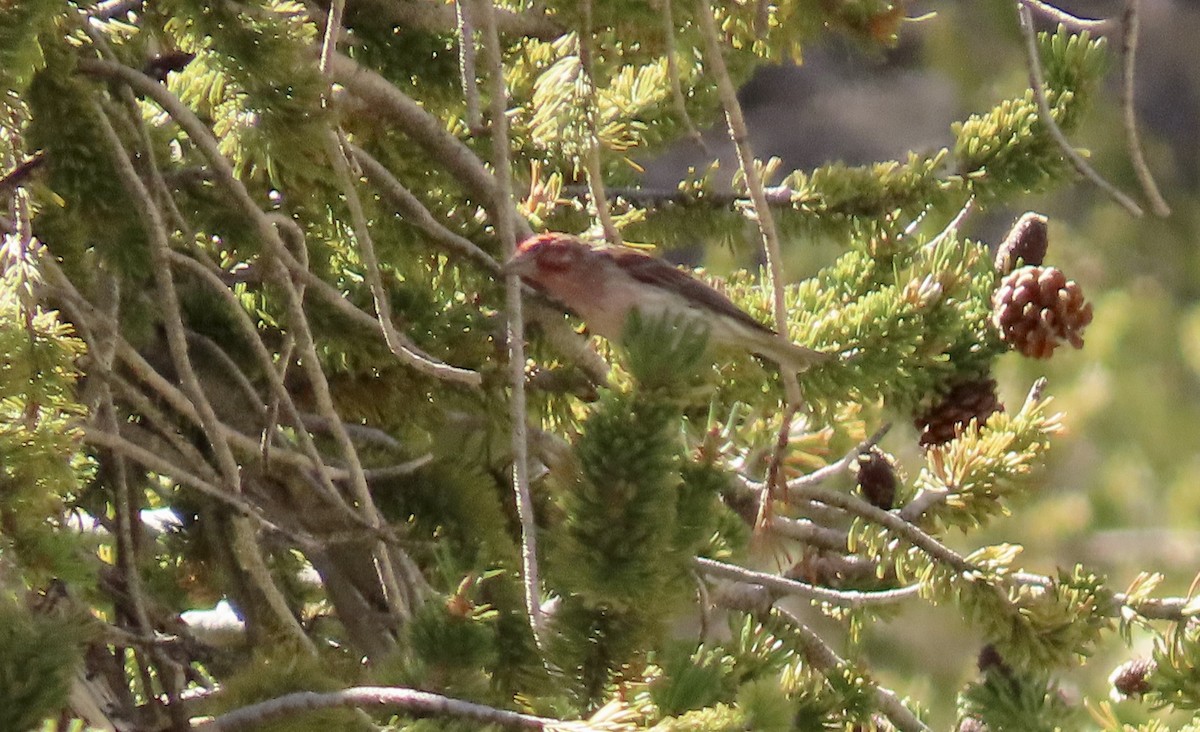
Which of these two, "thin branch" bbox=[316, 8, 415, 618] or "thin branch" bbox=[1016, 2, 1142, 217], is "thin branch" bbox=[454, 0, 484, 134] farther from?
"thin branch" bbox=[1016, 2, 1142, 217]

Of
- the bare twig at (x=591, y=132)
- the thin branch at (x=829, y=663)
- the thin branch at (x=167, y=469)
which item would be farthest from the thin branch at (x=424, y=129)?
the thin branch at (x=829, y=663)

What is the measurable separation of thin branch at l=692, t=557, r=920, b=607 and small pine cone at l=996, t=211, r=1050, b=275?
20.2 inches

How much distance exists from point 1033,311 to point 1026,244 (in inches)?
6.1

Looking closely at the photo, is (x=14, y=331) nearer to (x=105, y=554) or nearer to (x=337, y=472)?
(x=337, y=472)

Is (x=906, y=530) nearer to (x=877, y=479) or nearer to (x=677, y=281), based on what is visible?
(x=877, y=479)

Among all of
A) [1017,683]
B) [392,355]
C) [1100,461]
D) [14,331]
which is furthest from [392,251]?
[1100,461]

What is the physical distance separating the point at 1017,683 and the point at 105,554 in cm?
119

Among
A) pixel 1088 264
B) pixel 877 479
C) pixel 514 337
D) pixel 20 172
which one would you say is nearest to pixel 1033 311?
pixel 877 479

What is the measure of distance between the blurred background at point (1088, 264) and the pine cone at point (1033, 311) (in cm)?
219

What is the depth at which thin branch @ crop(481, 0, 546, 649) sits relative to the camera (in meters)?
A: 0.94

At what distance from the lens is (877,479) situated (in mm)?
1572

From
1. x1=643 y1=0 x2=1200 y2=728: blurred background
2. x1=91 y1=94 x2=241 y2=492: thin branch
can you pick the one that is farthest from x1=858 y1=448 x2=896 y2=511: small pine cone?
x1=643 y1=0 x2=1200 y2=728: blurred background

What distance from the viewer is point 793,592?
4.25 ft

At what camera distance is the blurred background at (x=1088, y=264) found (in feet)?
15.0
